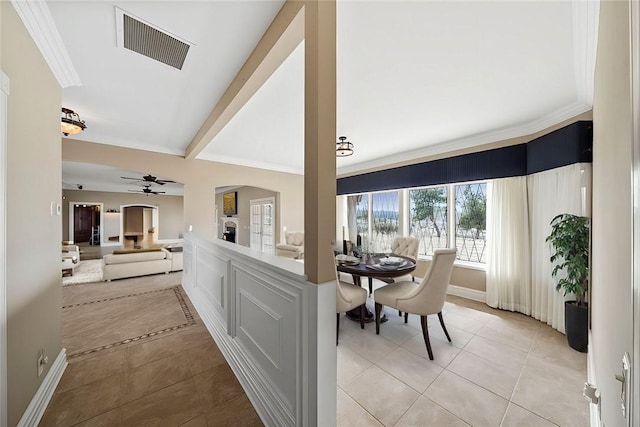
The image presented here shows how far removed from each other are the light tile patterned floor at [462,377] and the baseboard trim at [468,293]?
78cm

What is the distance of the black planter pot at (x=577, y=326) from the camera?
2.30 m

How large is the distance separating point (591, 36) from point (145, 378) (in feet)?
13.8

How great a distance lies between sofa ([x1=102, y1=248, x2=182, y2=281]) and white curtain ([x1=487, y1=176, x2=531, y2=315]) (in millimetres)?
6251

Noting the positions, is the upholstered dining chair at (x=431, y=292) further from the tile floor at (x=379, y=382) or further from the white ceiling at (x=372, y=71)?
the white ceiling at (x=372, y=71)

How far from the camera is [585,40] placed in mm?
1626

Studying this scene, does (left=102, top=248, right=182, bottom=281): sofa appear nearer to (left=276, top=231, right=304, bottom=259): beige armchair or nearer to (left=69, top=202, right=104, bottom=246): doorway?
(left=276, top=231, right=304, bottom=259): beige armchair

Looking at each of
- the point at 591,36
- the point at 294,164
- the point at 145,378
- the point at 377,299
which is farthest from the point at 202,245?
the point at 591,36

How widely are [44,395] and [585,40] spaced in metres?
4.52

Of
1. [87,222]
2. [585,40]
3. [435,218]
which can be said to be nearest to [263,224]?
[435,218]

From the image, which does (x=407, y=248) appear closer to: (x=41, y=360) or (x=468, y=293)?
(x=468, y=293)

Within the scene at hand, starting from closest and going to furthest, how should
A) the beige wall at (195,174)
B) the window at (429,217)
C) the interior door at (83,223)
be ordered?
the beige wall at (195,174) < the window at (429,217) < the interior door at (83,223)

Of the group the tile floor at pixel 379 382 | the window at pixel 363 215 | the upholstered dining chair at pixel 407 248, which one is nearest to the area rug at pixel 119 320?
the tile floor at pixel 379 382

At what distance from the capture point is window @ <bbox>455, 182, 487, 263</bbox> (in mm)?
3888

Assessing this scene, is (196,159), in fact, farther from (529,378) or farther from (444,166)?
(529,378)
